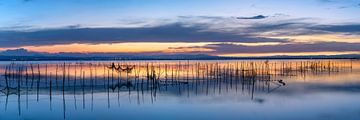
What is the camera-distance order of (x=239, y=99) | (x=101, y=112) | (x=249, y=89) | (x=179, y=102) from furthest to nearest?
(x=249, y=89) < (x=239, y=99) < (x=179, y=102) < (x=101, y=112)

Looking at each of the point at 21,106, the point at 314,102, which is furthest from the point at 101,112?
the point at 314,102

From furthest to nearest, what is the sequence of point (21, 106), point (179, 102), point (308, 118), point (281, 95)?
point (281, 95) → point (179, 102) → point (21, 106) → point (308, 118)

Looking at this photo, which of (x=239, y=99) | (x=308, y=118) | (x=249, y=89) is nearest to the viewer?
(x=308, y=118)

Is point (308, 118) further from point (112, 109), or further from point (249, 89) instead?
point (249, 89)

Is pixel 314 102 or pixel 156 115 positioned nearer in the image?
pixel 156 115

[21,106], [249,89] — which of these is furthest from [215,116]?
[249,89]

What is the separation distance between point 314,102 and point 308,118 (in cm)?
407

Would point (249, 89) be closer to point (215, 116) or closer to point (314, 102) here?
point (314, 102)

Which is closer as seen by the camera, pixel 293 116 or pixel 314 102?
pixel 293 116

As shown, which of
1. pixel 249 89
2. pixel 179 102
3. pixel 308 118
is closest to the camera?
pixel 308 118

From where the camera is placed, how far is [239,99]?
17.6 meters

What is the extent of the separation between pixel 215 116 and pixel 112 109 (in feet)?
11.6

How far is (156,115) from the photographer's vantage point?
13.5m

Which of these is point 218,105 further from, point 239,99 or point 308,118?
point 308,118
